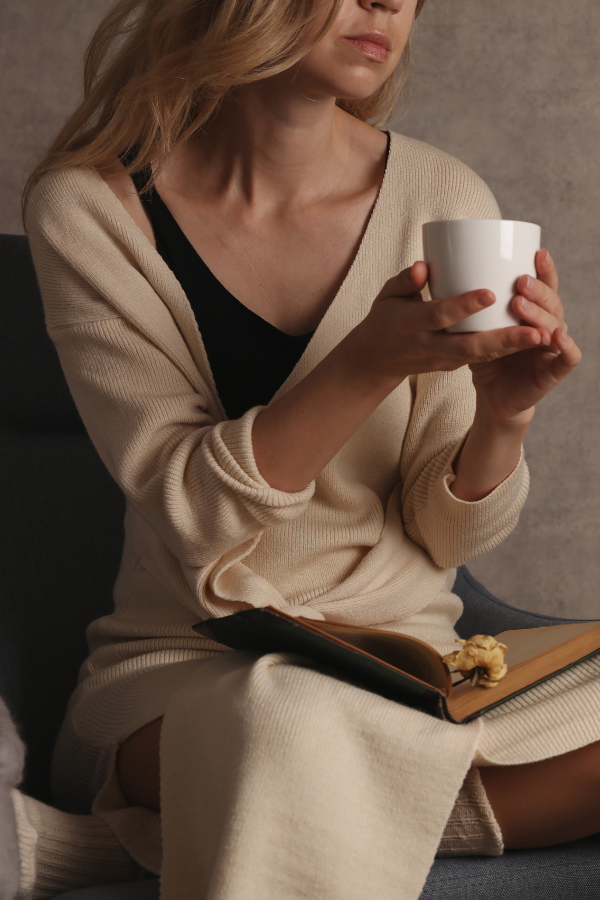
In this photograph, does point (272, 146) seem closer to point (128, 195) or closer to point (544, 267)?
point (128, 195)

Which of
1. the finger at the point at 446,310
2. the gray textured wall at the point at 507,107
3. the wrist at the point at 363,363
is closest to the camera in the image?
the finger at the point at 446,310

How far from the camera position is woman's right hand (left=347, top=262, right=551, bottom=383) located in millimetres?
724

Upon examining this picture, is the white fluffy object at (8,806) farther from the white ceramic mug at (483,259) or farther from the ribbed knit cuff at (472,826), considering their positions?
the white ceramic mug at (483,259)

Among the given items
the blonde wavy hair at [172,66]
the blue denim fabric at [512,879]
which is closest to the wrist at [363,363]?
the blonde wavy hair at [172,66]

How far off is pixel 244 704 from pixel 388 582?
14.7 inches

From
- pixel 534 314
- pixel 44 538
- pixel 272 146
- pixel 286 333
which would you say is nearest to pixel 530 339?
pixel 534 314

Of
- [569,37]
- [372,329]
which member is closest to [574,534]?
[569,37]

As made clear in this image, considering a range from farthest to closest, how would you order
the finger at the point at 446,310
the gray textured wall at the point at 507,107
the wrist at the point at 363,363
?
the gray textured wall at the point at 507,107 → the wrist at the point at 363,363 → the finger at the point at 446,310

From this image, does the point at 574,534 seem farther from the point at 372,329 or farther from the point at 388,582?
the point at 372,329

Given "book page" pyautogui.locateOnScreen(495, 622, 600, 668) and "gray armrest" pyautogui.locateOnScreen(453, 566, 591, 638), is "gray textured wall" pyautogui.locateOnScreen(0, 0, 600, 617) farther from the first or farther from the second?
"book page" pyautogui.locateOnScreen(495, 622, 600, 668)

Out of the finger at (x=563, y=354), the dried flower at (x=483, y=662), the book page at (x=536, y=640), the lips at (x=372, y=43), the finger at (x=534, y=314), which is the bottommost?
the book page at (x=536, y=640)

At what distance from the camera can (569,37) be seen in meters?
1.90

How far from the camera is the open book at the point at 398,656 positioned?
2.38ft

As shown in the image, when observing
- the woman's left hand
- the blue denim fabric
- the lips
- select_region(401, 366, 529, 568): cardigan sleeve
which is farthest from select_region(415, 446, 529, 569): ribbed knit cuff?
the lips
